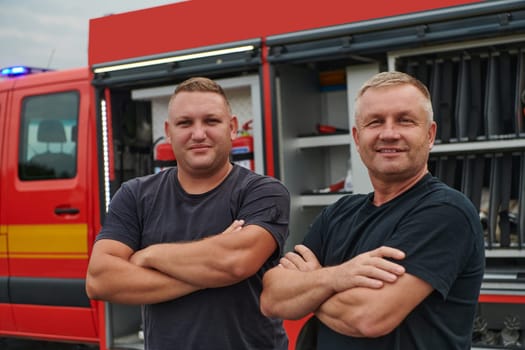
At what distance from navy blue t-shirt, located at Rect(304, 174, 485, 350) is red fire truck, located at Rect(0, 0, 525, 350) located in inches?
66.1

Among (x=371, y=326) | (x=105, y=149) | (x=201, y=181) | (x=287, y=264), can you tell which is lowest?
(x=371, y=326)

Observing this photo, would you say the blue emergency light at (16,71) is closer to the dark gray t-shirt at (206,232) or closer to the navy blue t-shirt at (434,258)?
the dark gray t-shirt at (206,232)

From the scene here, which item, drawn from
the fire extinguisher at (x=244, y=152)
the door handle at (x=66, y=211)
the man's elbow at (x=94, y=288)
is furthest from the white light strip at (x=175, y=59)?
the man's elbow at (x=94, y=288)

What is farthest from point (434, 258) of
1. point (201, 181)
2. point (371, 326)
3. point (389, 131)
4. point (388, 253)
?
point (201, 181)

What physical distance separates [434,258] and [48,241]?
155 inches

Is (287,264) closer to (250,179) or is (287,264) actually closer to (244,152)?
(250,179)

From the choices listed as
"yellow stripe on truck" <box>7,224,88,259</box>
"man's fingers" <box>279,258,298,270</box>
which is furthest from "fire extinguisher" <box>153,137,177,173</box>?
"man's fingers" <box>279,258,298,270</box>

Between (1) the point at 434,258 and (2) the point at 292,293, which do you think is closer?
(1) the point at 434,258

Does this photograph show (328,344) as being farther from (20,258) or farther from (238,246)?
(20,258)

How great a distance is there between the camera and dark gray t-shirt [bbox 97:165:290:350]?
7.32ft

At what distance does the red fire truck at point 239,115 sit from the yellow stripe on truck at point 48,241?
0.5 inches

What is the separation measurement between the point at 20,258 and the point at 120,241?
3.22 metres

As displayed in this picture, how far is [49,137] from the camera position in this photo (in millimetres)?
5297

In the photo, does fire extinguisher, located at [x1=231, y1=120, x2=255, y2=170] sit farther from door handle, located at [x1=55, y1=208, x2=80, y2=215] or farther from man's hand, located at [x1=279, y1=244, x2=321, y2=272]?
man's hand, located at [x1=279, y1=244, x2=321, y2=272]
